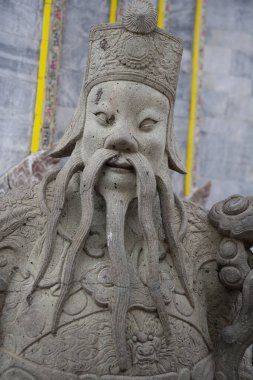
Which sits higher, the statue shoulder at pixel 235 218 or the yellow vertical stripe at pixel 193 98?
the yellow vertical stripe at pixel 193 98

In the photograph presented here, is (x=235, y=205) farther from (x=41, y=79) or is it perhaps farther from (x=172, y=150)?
(x=41, y=79)

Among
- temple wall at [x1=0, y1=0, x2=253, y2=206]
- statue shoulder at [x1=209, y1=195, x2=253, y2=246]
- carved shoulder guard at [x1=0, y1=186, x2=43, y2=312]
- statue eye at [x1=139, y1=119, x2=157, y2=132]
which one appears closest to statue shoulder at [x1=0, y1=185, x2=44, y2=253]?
carved shoulder guard at [x1=0, y1=186, x2=43, y2=312]

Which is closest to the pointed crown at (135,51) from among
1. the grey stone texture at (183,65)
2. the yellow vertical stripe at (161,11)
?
the grey stone texture at (183,65)

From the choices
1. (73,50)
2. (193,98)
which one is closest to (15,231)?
(73,50)

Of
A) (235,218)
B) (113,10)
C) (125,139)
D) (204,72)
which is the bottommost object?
(235,218)

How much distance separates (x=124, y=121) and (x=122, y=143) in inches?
4.7

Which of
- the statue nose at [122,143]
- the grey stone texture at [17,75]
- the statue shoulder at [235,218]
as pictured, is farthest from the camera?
the grey stone texture at [17,75]

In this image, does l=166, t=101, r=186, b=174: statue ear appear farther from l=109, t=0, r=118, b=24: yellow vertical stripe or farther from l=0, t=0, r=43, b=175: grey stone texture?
l=109, t=0, r=118, b=24: yellow vertical stripe

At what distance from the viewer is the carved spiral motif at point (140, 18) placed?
2729 mm

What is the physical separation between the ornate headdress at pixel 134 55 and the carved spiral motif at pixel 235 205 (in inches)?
16.1

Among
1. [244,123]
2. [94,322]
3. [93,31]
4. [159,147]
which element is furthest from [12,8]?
[94,322]

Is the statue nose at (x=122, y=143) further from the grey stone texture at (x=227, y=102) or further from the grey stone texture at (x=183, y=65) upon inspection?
the grey stone texture at (x=227, y=102)

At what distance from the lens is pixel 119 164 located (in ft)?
8.92

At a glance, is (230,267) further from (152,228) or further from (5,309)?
(5,309)
